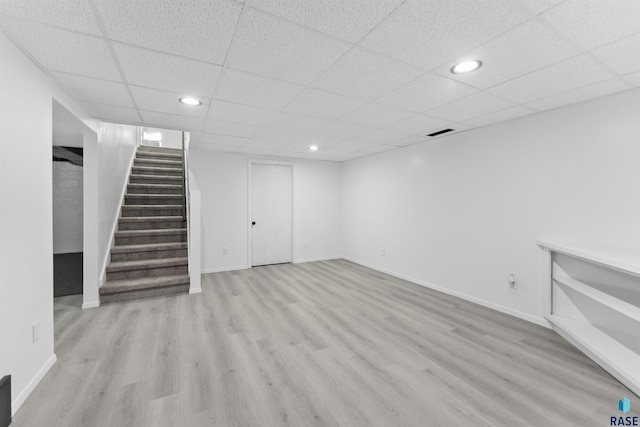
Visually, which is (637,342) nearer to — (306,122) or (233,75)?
(306,122)

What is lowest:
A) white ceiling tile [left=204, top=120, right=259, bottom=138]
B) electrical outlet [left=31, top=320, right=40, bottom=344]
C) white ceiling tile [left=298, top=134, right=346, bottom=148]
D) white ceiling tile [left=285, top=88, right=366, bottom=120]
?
electrical outlet [left=31, top=320, right=40, bottom=344]

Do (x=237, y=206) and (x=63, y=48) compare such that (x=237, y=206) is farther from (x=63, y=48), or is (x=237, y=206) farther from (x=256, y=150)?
(x=63, y=48)

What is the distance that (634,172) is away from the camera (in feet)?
7.49

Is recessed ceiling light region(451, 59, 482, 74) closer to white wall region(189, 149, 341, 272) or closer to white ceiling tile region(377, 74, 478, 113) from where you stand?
white ceiling tile region(377, 74, 478, 113)

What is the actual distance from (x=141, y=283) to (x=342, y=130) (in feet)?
11.4

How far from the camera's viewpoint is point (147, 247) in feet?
13.5

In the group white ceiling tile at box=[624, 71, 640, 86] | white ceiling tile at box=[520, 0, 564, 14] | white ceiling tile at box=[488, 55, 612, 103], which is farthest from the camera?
white ceiling tile at box=[624, 71, 640, 86]

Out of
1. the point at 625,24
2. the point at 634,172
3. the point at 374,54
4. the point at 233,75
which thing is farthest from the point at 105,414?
the point at 634,172

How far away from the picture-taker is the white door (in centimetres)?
552

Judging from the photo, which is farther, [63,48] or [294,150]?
[294,150]

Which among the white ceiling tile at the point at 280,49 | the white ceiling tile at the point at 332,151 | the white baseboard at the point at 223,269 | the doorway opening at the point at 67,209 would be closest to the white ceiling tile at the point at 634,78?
the white ceiling tile at the point at 280,49

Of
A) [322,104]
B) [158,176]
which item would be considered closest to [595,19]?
[322,104]

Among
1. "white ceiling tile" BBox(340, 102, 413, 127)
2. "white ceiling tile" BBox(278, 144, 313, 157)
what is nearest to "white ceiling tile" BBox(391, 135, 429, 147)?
"white ceiling tile" BBox(340, 102, 413, 127)

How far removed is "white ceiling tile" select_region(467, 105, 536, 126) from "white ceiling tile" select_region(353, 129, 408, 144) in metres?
0.91
